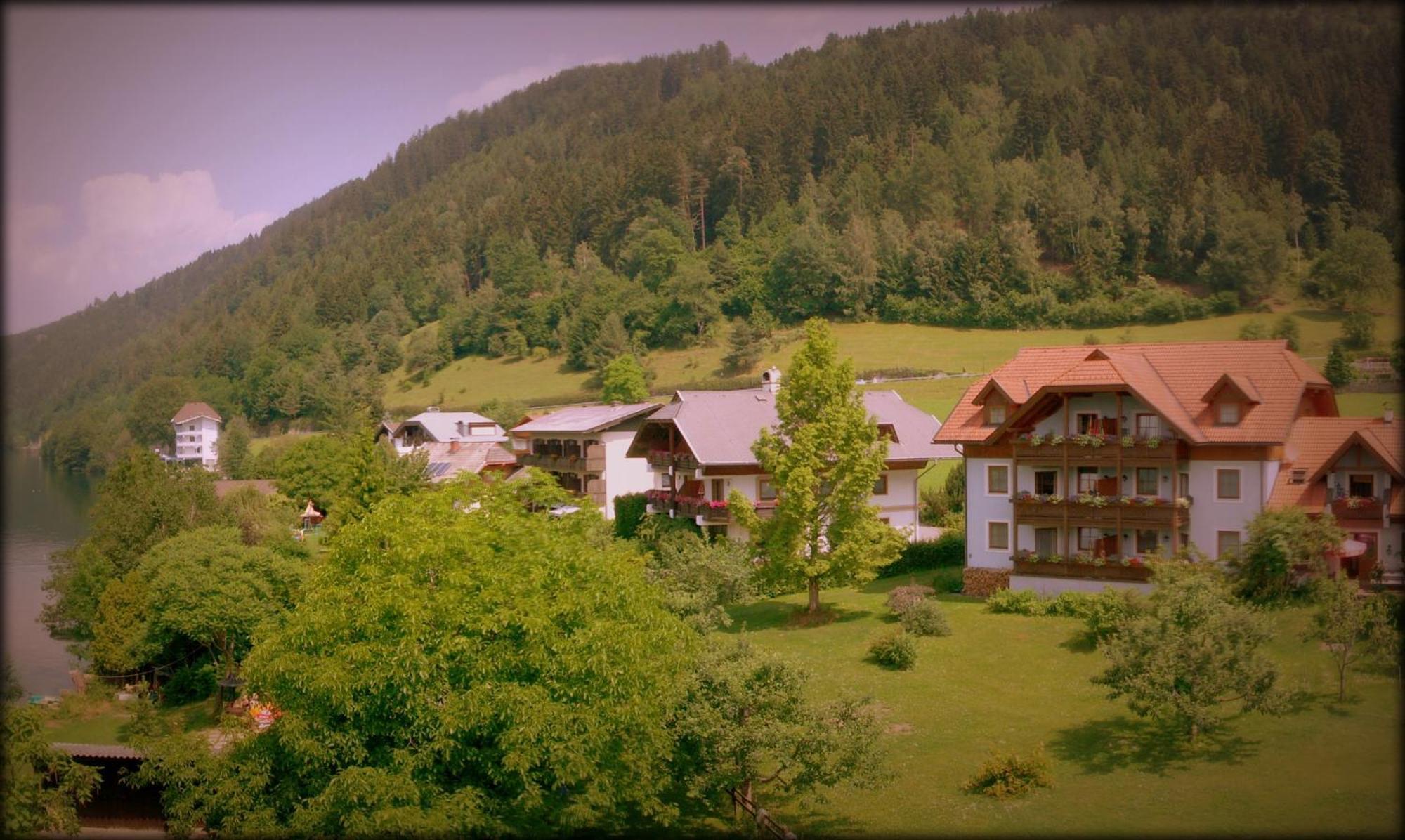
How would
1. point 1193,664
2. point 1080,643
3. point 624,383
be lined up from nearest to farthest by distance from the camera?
point 1193,664 < point 1080,643 < point 624,383

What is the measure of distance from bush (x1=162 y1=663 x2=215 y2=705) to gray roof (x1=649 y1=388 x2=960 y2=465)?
20.3 metres

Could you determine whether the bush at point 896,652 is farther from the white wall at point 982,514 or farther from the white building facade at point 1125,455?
the white wall at point 982,514

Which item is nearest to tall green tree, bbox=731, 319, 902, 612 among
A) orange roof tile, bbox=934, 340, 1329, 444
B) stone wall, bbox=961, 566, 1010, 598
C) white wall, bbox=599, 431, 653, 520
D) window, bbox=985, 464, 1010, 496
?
stone wall, bbox=961, 566, 1010, 598

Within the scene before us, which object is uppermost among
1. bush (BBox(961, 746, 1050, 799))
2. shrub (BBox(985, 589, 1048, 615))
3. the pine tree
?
the pine tree

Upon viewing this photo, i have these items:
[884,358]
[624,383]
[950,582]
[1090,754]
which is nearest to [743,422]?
[950,582]

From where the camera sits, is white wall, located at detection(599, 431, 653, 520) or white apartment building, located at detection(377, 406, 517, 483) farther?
white apartment building, located at detection(377, 406, 517, 483)

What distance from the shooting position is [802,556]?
3588cm

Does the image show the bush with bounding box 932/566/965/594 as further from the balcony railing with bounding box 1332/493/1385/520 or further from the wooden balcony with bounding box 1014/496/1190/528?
the balcony railing with bounding box 1332/493/1385/520

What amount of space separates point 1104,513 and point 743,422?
61.7 ft

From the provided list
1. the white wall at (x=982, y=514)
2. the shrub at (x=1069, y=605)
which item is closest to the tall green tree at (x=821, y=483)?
the white wall at (x=982, y=514)

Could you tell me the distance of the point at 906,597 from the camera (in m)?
34.6

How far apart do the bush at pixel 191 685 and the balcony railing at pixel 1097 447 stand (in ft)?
95.7

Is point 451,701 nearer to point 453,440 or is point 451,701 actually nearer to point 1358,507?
point 1358,507

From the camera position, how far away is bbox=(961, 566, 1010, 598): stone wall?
1437 inches
